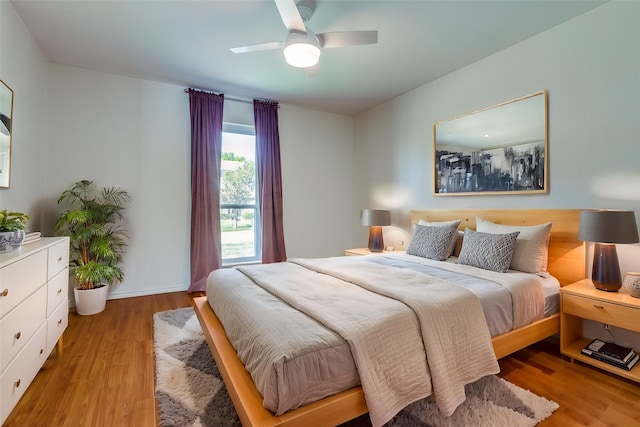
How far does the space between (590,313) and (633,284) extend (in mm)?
310

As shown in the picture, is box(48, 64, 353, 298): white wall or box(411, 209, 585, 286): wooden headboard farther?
box(48, 64, 353, 298): white wall

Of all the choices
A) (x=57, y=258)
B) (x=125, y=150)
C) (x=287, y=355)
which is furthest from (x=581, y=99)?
(x=125, y=150)

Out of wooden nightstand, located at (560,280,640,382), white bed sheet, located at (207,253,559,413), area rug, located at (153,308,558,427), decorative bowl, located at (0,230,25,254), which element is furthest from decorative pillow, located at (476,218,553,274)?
decorative bowl, located at (0,230,25,254)

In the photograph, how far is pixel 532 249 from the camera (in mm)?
2365

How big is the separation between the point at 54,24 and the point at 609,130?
464 centimetres

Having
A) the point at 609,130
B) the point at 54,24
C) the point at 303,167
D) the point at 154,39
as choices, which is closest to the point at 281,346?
the point at 609,130

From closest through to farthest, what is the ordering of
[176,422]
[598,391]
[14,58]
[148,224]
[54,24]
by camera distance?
[176,422]
[598,391]
[14,58]
[54,24]
[148,224]

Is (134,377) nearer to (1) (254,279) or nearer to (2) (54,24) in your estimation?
(1) (254,279)

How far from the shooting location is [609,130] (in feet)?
7.28

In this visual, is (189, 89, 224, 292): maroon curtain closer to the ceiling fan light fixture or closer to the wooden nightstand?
the ceiling fan light fixture

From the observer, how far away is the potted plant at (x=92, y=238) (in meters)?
2.96

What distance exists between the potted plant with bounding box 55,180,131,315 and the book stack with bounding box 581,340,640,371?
13.8 feet

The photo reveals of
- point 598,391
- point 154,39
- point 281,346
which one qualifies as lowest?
point 598,391

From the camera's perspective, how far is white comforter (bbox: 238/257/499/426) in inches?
50.9
